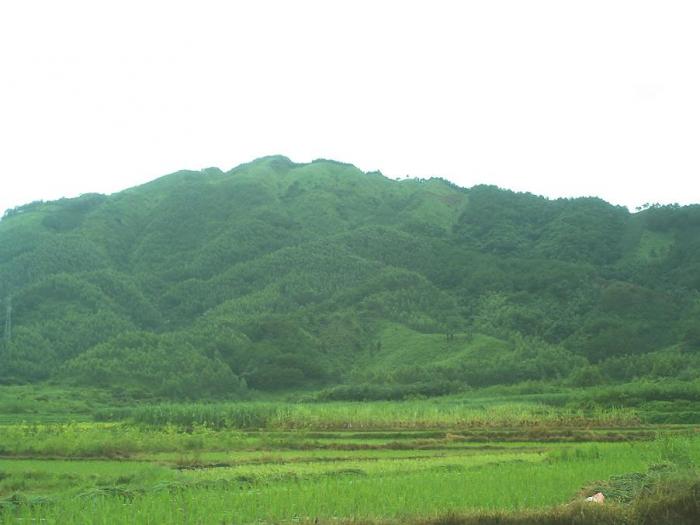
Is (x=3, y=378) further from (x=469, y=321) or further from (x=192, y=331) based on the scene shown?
(x=469, y=321)

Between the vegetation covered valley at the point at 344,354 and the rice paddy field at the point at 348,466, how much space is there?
0.37 ft

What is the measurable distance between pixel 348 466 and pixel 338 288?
58.2 meters

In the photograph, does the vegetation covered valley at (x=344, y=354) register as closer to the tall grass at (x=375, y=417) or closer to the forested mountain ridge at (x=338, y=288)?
the tall grass at (x=375, y=417)

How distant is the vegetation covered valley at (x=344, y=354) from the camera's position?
16203 millimetres

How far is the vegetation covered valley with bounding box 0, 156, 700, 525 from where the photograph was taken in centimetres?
1620

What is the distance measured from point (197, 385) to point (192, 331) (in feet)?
45.2

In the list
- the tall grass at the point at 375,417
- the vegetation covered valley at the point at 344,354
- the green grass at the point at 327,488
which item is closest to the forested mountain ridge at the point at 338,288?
the vegetation covered valley at the point at 344,354

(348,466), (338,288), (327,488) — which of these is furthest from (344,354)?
(327,488)

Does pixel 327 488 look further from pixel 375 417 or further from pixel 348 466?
pixel 375 417

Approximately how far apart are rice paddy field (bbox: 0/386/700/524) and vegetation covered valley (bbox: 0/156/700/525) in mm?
114

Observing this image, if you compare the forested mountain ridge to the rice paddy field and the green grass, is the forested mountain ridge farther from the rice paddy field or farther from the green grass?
the green grass

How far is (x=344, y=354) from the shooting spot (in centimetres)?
6662

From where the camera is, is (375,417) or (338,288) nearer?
(375,417)

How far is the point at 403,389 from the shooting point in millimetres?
51844
